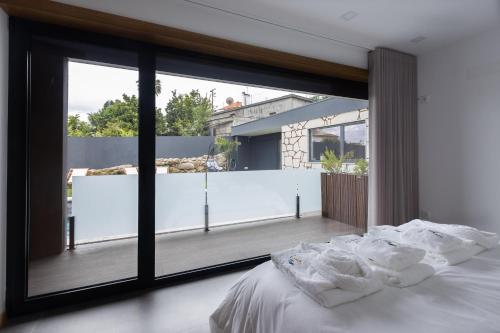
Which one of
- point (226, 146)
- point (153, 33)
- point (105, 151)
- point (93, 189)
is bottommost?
point (93, 189)

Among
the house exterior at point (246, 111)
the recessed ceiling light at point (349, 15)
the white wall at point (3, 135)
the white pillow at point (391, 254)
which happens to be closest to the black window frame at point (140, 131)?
the white wall at point (3, 135)

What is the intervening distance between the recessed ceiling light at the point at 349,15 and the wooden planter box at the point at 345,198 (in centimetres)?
232

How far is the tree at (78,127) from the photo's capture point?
2236mm

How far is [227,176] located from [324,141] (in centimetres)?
248

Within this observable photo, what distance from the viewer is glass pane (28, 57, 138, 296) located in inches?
87.7

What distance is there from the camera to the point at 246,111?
3396mm

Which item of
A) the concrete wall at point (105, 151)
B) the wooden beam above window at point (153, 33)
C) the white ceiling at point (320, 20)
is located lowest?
the concrete wall at point (105, 151)

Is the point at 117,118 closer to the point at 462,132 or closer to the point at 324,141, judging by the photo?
the point at 324,141

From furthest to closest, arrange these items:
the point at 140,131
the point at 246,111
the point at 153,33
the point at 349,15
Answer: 1. the point at 246,111
2. the point at 349,15
3. the point at 140,131
4. the point at 153,33

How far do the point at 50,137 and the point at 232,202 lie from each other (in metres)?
2.00

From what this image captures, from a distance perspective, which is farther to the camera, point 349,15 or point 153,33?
point 349,15

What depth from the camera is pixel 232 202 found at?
3316mm

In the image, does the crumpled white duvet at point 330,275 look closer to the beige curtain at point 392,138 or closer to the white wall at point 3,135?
the white wall at point 3,135

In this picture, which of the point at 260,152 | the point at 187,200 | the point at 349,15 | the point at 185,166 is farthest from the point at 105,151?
the point at 349,15
